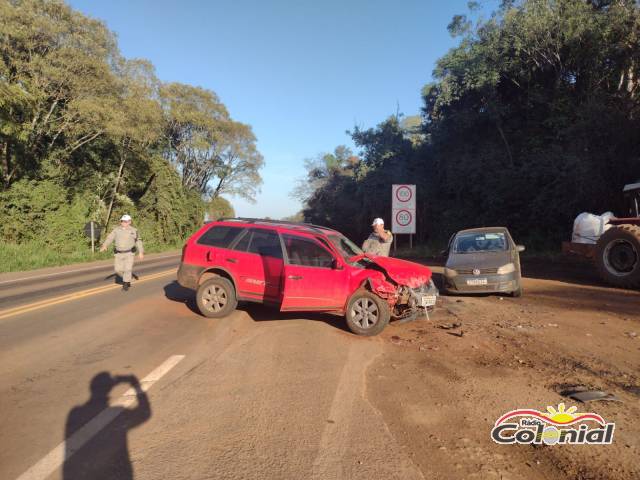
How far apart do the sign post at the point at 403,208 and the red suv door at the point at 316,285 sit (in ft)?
31.1

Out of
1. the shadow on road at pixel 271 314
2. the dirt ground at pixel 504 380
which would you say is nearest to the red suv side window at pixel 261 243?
the shadow on road at pixel 271 314

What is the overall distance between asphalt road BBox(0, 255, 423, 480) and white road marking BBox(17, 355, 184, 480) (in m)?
0.01

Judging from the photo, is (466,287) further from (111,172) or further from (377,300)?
(111,172)

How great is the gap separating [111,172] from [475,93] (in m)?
23.0

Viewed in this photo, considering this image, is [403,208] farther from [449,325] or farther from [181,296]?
[449,325]

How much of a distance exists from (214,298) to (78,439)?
182 inches

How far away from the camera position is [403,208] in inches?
647

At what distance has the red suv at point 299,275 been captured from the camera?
6875mm

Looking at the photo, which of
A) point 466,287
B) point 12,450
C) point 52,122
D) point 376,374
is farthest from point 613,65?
point 52,122

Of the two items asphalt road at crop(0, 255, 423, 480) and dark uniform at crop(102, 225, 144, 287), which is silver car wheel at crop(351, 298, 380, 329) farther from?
dark uniform at crop(102, 225, 144, 287)

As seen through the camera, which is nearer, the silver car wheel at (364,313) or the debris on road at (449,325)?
the silver car wheel at (364,313)

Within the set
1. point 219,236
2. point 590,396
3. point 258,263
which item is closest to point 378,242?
point 258,263

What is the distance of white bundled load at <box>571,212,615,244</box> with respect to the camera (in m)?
11.6

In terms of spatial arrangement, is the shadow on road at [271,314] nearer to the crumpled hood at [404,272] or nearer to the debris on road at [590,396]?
the crumpled hood at [404,272]
